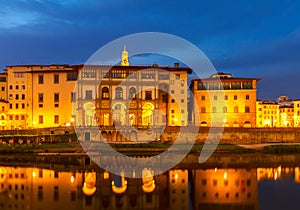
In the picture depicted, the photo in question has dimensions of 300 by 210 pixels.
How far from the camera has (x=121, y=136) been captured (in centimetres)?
6956

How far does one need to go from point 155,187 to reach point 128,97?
142 ft

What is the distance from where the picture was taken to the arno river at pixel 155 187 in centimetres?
2845

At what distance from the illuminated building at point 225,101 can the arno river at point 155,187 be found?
106ft

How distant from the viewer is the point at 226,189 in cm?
3400

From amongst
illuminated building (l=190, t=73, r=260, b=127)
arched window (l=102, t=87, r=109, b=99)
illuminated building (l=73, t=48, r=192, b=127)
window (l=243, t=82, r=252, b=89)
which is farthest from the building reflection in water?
window (l=243, t=82, r=252, b=89)

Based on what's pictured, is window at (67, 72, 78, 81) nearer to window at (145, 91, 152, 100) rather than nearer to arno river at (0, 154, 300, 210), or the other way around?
window at (145, 91, 152, 100)

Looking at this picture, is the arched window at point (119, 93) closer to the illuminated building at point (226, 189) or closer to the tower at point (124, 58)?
the tower at point (124, 58)

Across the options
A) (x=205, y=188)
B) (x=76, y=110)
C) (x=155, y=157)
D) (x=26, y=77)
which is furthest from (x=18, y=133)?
(x=205, y=188)

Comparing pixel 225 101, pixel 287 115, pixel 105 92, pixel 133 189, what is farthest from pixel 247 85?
pixel 133 189

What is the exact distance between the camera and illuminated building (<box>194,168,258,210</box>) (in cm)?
2862

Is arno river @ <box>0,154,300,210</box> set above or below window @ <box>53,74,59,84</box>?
below

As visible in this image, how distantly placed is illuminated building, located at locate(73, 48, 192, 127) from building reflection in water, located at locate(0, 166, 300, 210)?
3182cm

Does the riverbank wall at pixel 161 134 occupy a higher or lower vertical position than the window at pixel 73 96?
lower

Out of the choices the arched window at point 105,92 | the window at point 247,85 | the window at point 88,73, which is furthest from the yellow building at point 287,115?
the window at point 88,73
